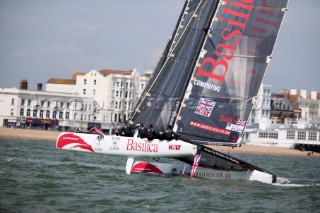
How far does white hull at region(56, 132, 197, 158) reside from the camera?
27.1 meters

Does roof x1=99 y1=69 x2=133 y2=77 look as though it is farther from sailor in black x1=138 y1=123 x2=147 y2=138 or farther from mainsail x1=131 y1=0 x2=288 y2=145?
sailor in black x1=138 y1=123 x2=147 y2=138

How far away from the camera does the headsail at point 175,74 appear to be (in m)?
29.0

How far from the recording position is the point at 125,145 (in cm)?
2711

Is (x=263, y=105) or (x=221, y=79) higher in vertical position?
(x=263, y=105)

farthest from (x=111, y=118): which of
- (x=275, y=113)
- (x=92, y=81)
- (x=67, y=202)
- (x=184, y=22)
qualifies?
(x=67, y=202)

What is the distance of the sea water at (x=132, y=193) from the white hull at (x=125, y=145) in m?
0.85

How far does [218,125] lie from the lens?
28.7 m

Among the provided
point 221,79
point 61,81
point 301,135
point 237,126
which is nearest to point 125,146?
point 221,79

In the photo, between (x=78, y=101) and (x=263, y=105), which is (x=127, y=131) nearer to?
(x=78, y=101)

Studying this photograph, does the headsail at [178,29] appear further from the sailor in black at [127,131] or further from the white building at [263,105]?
the white building at [263,105]

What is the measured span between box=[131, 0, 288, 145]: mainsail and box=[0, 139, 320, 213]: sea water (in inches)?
76.8

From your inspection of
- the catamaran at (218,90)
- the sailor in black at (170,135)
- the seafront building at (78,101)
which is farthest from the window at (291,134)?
the sailor in black at (170,135)

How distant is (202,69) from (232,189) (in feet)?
15.4

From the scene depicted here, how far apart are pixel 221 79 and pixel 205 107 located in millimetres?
1115
